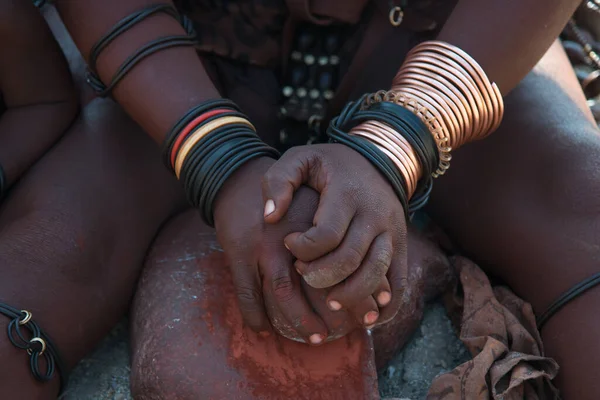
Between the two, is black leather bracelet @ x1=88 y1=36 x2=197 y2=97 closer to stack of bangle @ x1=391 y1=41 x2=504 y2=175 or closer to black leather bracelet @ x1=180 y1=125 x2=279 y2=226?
black leather bracelet @ x1=180 y1=125 x2=279 y2=226

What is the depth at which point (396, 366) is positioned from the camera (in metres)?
1.54

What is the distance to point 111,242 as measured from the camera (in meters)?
1.46

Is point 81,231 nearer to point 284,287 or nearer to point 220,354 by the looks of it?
point 220,354

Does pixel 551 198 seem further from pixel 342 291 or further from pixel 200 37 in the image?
pixel 200 37

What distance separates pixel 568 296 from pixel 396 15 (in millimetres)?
723

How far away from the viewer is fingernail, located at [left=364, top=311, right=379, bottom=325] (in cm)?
115

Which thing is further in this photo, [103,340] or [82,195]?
[103,340]

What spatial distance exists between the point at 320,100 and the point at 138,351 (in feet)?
2.42

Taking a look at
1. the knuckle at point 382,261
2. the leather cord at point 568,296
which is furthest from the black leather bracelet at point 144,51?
the leather cord at point 568,296

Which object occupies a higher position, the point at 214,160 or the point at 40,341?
the point at 214,160

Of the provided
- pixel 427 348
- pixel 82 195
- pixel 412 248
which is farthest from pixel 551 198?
pixel 82 195

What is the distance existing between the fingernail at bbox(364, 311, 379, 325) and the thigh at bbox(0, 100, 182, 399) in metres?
0.60

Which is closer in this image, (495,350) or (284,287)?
(284,287)

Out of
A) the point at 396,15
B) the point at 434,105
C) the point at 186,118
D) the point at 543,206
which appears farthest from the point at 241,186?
the point at 543,206
